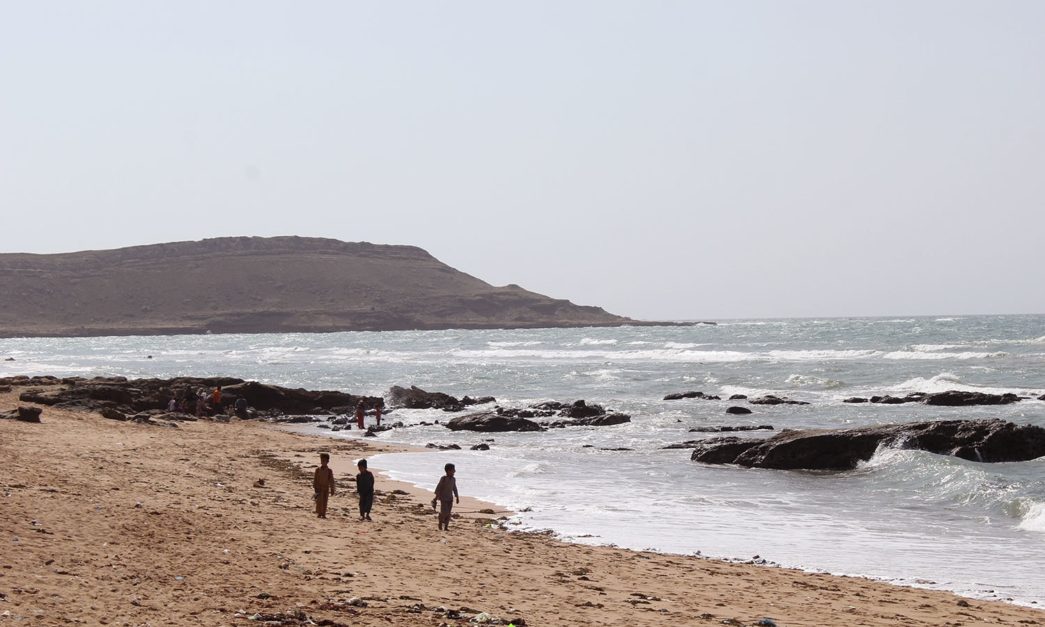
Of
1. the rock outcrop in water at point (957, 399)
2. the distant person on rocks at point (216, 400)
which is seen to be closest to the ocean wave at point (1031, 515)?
the rock outcrop in water at point (957, 399)

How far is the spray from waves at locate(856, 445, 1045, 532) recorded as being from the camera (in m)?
16.2

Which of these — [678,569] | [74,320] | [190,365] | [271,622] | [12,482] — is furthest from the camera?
[74,320]

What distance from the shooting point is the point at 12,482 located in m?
12.9

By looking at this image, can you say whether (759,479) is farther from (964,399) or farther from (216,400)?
(216,400)

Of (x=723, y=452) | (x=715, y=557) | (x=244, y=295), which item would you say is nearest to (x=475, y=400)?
(x=723, y=452)

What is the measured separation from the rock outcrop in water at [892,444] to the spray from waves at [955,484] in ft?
1.57

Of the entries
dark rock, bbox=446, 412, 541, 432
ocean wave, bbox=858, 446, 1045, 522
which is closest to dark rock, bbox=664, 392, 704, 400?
dark rock, bbox=446, 412, 541, 432

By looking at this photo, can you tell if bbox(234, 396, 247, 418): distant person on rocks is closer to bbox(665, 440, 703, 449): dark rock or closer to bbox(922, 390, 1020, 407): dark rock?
bbox(665, 440, 703, 449): dark rock

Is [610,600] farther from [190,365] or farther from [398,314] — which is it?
[398,314]

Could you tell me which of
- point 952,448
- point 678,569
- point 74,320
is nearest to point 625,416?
point 952,448

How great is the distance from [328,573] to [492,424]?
69.5ft

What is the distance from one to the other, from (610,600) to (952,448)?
47.5 ft

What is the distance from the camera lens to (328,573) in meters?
10.2

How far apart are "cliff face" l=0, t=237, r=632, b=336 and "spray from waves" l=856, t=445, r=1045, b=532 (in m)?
140
